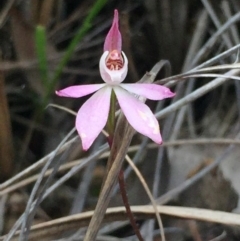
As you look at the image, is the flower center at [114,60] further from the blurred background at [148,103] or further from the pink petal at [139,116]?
the blurred background at [148,103]

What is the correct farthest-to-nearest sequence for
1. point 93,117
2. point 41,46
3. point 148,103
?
1. point 148,103
2. point 41,46
3. point 93,117

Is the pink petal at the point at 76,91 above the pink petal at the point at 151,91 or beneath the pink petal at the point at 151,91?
above

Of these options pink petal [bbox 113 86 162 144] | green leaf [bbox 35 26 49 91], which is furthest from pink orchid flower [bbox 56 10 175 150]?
green leaf [bbox 35 26 49 91]

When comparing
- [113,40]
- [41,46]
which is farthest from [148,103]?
[113,40]

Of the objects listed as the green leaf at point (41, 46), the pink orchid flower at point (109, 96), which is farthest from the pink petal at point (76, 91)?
the green leaf at point (41, 46)

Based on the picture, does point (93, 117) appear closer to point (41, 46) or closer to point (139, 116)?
point (139, 116)

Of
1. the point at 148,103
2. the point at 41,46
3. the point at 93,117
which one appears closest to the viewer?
the point at 93,117

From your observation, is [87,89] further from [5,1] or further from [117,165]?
[5,1]
